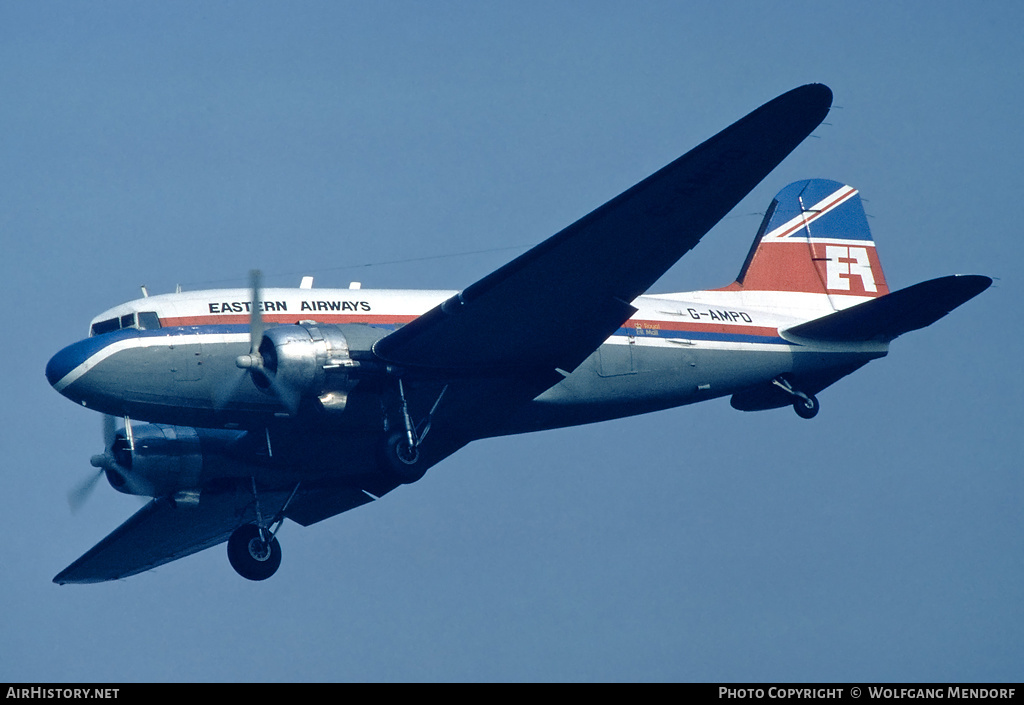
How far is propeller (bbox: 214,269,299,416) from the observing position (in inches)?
725

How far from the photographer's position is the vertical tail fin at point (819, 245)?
24797 mm

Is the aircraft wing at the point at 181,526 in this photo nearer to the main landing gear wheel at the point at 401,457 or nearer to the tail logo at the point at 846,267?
the main landing gear wheel at the point at 401,457

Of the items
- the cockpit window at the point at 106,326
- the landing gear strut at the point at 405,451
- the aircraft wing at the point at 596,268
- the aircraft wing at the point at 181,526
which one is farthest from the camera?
the aircraft wing at the point at 181,526

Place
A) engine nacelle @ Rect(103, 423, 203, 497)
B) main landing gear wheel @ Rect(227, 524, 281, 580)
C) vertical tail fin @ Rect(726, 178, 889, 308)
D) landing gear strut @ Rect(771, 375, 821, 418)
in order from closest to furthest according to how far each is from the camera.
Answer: engine nacelle @ Rect(103, 423, 203, 497) < main landing gear wheel @ Rect(227, 524, 281, 580) < landing gear strut @ Rect(771, 375, 821, 418) < vertical tail fin @ Rect(726, 178, 889, 308)

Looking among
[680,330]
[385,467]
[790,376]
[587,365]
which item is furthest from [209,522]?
[790,376]

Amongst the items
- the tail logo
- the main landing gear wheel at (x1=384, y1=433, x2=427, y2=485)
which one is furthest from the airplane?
the tail logo

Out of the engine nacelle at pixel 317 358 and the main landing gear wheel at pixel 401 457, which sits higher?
the engine nacelle at pixel 317 358

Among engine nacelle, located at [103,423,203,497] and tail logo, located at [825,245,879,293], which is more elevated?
tail logo, located at [825,245,879,293]

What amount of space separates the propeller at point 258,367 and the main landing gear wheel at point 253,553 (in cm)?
337

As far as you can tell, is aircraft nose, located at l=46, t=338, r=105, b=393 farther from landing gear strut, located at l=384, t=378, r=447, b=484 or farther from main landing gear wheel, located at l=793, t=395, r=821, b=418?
main landing gear wheel, located at l=793, t=395, r=821, b=418

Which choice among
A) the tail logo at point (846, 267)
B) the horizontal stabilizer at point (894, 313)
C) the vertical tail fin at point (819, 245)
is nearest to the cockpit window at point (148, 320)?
the horizontal stabilizer at point (894, 313)

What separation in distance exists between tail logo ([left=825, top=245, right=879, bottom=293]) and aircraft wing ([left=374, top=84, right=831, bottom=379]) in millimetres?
6827

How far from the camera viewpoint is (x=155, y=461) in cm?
2120
